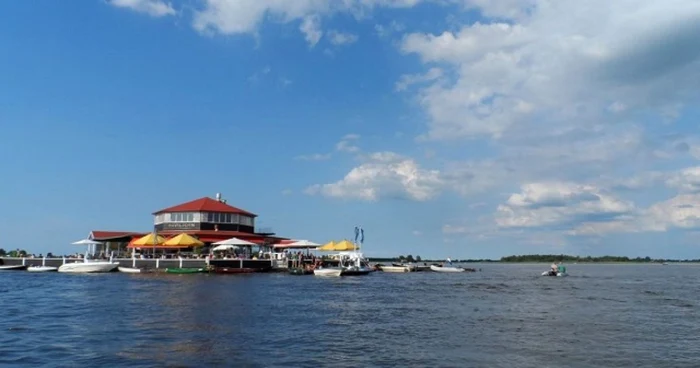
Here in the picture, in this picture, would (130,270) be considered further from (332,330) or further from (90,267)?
(332,330)

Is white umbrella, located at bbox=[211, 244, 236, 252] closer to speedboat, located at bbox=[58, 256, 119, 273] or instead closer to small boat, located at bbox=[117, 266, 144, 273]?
small boat, located at bbox=[117, 266, 144, 273]

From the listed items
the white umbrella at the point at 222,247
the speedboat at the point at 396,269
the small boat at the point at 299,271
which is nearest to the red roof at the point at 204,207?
the white umbrella at the point at 222,247

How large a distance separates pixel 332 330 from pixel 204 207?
57416 mm

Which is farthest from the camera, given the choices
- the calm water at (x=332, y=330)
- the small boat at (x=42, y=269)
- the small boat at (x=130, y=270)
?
the small boat at (x=42, y=269)

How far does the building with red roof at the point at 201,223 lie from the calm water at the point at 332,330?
35879mm

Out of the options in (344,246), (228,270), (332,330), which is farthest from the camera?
(344,246)

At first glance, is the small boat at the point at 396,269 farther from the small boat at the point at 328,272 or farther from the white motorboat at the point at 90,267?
the white motorboat at the point at 90,267

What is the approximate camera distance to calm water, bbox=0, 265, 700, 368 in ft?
59.8

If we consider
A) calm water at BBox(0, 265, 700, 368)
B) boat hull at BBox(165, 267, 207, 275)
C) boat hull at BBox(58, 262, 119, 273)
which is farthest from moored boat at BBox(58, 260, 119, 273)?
calm water at BBox(0, 265, 700, 368)

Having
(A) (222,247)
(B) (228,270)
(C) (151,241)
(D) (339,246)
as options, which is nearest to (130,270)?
(C) (151,241)

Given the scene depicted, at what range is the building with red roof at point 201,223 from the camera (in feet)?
254

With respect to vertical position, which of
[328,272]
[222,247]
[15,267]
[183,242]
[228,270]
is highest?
[183,242]

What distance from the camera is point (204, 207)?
257ft

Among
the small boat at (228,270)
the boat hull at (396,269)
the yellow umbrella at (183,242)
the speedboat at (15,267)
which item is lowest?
the boat hull at (396,269)
